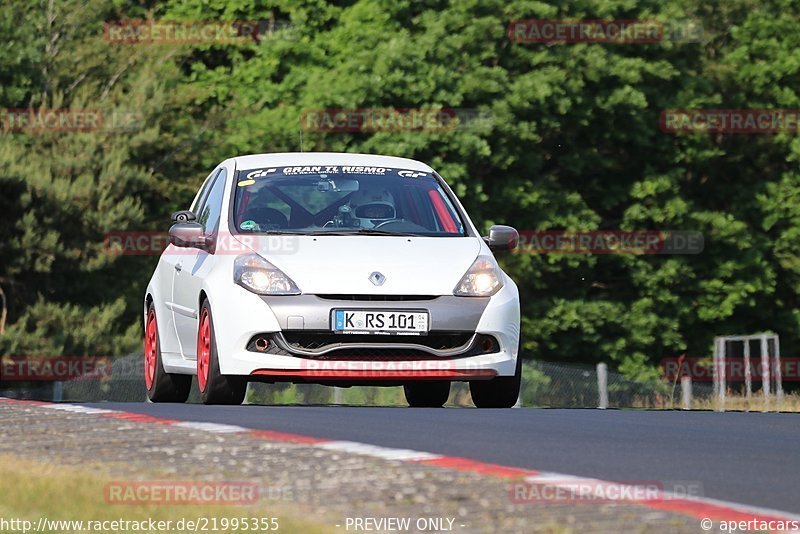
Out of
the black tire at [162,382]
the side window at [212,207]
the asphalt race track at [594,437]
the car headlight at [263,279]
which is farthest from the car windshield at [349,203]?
the black tire at [162,382]

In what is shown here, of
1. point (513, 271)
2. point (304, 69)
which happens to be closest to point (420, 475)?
point (513, 271)

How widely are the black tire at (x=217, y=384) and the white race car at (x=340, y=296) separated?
1cm

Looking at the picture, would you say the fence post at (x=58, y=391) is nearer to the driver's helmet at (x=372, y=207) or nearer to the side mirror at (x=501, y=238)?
the driver's helmet at (x=372, y=207)

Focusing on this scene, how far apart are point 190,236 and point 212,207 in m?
0.86

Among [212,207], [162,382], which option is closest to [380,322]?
[212,207]

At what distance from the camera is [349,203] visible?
14477 millimetres

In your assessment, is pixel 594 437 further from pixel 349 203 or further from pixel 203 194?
pixel 203 194

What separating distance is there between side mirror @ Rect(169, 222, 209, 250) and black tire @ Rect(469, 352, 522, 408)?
2252mm

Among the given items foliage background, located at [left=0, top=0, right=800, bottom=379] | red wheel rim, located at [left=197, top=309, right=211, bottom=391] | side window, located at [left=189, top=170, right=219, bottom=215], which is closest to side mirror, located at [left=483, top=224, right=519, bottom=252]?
red wheel rim, located at [left=197, top=309, right=211, bottom=391]

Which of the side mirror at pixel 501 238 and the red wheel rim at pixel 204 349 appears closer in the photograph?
the red wheel rim at pixel 204 349

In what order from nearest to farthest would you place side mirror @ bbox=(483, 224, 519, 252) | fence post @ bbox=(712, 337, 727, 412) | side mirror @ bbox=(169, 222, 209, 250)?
1. side mirror @ bbox=(169, 222, 209, 250)
2. side mirror @ bbox=(483, 224, 519, 252)
3. fence post @ bbox=(712, 337, 727, 412)

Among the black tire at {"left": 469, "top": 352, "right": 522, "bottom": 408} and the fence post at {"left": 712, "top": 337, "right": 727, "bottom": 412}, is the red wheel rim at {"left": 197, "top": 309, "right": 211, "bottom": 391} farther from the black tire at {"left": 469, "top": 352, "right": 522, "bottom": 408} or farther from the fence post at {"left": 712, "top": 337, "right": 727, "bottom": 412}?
the fence post at {"left": 712, "top": 337, "right": 727, "bottom": 412}

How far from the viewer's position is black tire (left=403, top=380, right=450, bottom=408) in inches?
628

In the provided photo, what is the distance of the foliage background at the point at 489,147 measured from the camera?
155 ft
